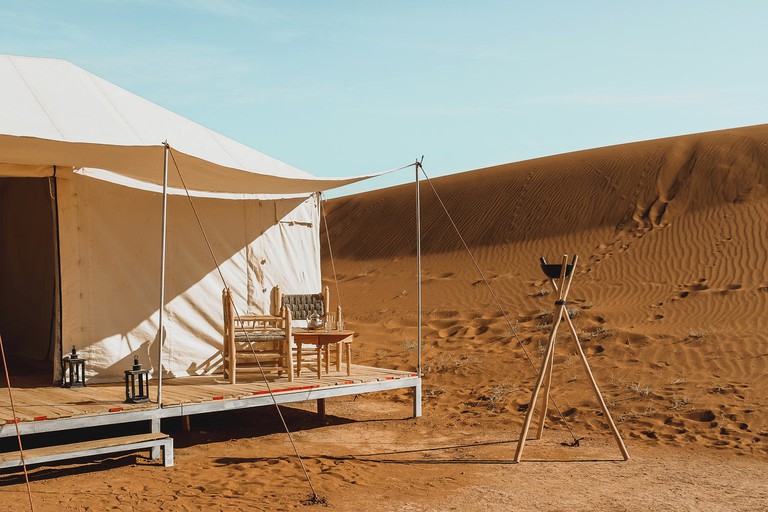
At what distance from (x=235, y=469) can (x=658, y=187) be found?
19.0m

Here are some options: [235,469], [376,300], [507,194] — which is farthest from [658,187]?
[235,469]

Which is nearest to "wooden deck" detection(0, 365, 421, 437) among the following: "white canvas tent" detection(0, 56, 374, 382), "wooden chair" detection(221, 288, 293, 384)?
"wooden chair" detection(221, 288, 293, 384)

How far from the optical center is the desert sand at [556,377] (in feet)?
17.3

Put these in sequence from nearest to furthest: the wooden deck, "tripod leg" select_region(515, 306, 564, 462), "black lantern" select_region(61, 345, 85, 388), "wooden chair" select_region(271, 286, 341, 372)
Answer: the wooden deck < "tripod leg" select_region(515, 306, 564, 462) < "black lantern" select_region(61, 345, 85, 388) < "wooden chair" select_region(271, 286, 341, 372)

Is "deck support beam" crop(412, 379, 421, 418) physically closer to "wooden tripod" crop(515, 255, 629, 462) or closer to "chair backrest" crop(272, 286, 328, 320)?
"chair backrest" crop(272, 286, 328, 320)

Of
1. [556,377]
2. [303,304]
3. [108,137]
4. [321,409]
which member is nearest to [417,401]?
[321,409]

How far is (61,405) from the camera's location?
577cm

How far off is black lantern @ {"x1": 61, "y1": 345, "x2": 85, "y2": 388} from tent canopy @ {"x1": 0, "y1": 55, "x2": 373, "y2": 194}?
1656mm

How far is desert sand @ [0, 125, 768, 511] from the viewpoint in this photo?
17.3 feet

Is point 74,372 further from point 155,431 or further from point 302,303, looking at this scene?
point 302,303

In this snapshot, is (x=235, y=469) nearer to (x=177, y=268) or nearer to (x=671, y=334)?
(x=177, y=268)

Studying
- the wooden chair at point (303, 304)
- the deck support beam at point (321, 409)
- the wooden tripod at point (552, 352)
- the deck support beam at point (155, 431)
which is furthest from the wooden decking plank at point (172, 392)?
the wooden tripod at point (552, 352)

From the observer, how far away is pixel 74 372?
6.82m

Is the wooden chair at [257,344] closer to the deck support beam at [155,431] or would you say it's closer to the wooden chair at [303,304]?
the wooden chair at [303,304]
